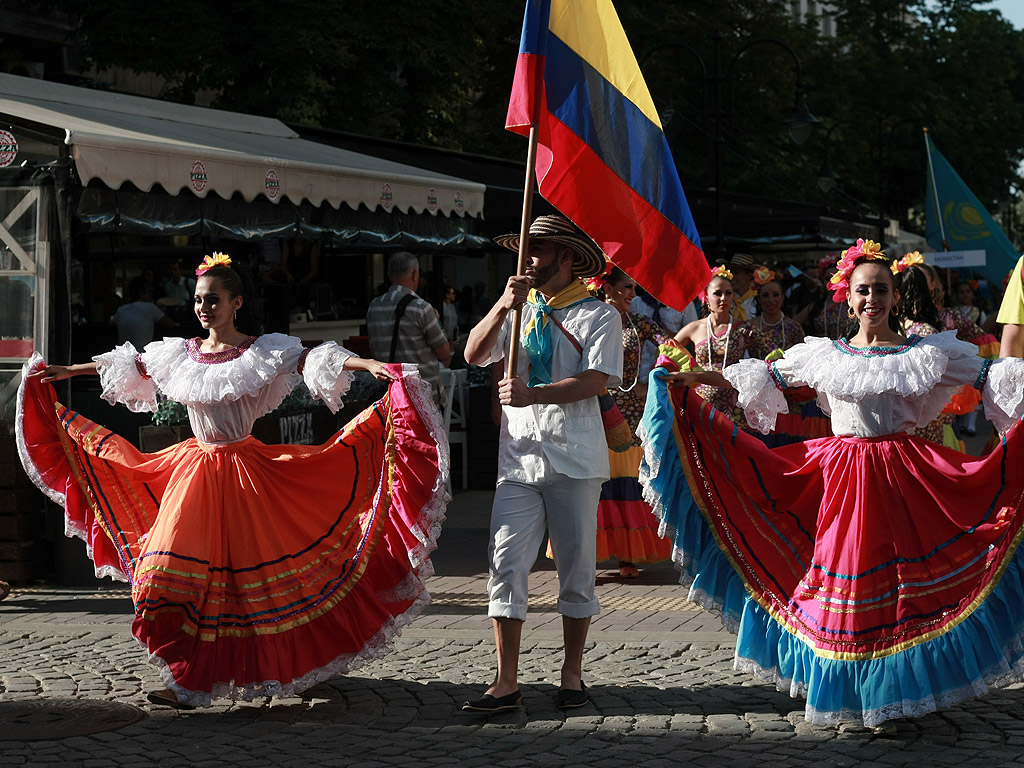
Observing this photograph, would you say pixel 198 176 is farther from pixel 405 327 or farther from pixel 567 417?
pixel 567 417

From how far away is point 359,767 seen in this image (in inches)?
201

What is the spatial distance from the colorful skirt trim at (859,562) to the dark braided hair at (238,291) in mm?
1882

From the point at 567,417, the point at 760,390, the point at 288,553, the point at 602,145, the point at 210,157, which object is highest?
the point at 210,157

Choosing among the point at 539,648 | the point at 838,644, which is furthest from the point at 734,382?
the point at 539,648

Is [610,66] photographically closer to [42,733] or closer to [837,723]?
[837,723]

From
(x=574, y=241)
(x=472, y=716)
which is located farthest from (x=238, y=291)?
(x=472, y=716)

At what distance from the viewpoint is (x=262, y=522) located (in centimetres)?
589

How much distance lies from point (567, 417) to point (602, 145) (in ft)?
3.88

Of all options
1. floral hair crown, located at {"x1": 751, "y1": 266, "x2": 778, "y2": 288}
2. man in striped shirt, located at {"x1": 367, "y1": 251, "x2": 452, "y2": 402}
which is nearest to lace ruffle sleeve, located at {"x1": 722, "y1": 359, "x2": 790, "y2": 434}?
floral hair crown, located at {"x1": 751, "y1": 266, "x2": 778, "y2": 288}

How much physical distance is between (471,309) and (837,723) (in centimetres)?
2064

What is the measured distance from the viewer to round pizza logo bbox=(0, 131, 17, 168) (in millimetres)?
8805

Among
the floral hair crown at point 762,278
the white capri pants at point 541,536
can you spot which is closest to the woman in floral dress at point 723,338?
the floral hair crown at point 762,278

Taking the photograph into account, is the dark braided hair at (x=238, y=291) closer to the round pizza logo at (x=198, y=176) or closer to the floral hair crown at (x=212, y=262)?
the floral hair crown at (x=212, y=262)

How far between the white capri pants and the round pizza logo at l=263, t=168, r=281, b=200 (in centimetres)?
582
